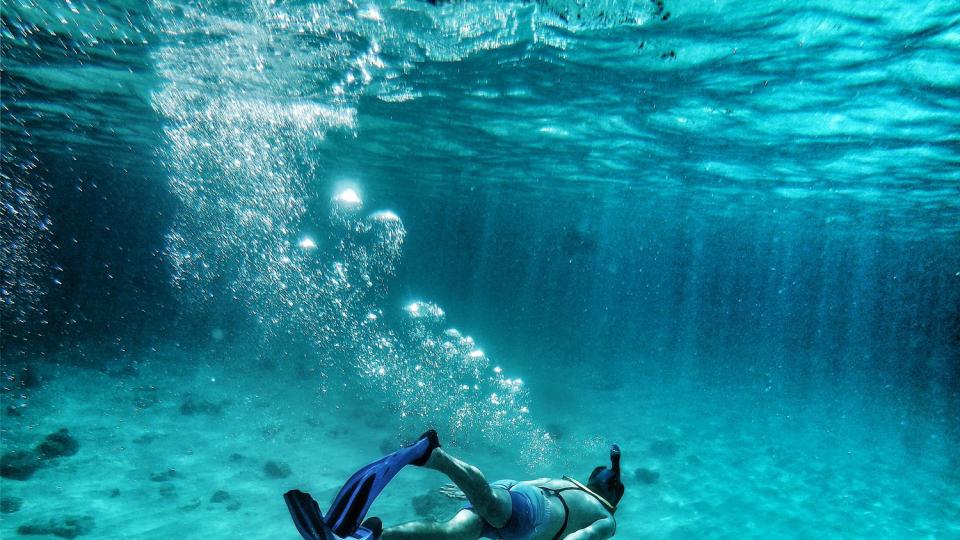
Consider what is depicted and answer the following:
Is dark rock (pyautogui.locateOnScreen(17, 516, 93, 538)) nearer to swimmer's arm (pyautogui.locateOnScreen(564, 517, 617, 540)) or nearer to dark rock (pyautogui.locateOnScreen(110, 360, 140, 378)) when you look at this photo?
swimmer's arm (pyautogui.locateOnScreen(564, 517, 617, 540))

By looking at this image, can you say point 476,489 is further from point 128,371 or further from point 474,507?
point 128,371

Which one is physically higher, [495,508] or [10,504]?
[495,508]

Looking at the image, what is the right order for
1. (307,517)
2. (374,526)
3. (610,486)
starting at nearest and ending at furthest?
1. (307,517)
2. (374,526)
3. (610,486)

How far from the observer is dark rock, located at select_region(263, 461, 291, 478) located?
12.8 metres

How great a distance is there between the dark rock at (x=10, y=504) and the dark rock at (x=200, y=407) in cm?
614

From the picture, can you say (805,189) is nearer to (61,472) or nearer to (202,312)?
(61,472)

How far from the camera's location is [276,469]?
12930 millimetres

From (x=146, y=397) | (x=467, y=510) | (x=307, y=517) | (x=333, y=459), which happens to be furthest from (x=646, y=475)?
(x=146, y=397)

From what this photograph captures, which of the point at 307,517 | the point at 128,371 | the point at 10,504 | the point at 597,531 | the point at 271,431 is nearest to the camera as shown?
the point at 307,517

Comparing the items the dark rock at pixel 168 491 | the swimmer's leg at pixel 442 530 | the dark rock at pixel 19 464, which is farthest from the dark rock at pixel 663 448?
the dark rock at pixel 19 464

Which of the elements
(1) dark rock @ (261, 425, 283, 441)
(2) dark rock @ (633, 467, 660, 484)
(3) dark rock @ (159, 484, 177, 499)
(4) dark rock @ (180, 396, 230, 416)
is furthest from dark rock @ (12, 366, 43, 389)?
(2) dark rock @ (633, 467, 660, 484)

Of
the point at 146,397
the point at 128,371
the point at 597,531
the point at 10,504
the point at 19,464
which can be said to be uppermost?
the point at 597,531

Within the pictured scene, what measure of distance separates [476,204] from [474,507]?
36214mm

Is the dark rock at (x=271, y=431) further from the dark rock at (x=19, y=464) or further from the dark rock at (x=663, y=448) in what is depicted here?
the dark rock at (x=663, y=448)
